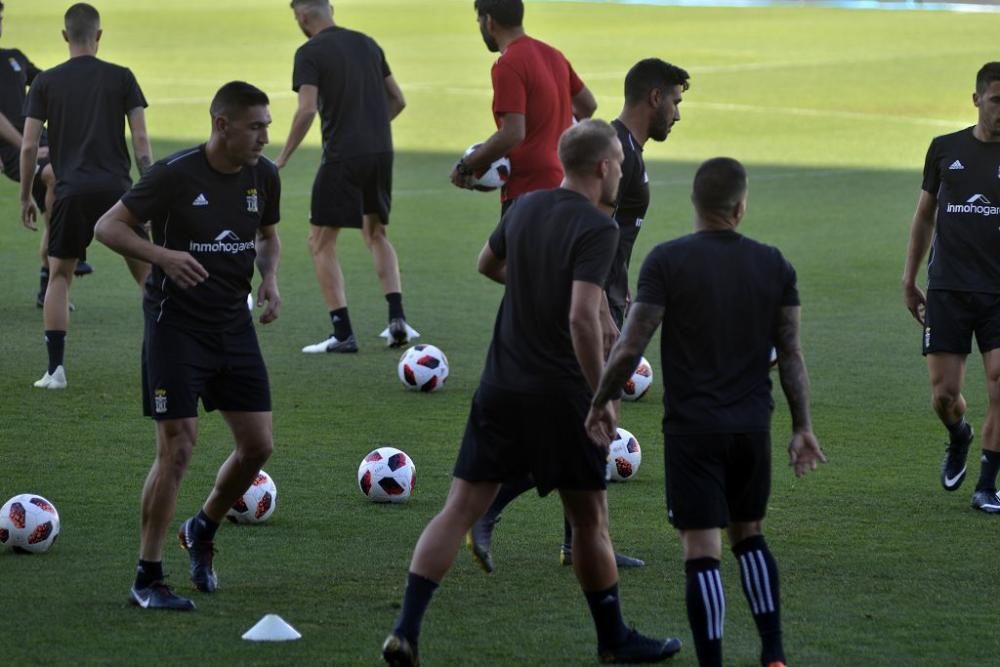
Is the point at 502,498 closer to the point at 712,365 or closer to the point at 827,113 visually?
the point at 712,365

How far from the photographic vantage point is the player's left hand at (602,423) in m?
6.14

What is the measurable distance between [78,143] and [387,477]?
423 cm

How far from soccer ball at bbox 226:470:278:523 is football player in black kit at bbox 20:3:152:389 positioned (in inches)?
146

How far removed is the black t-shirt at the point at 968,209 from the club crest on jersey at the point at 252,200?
3.56 metres

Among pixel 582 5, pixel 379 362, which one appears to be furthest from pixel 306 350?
pixel 582 5

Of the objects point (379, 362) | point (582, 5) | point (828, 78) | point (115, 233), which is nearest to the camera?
point (115, 233)

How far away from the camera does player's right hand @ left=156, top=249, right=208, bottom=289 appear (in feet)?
22.9

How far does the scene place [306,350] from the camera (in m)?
13.5

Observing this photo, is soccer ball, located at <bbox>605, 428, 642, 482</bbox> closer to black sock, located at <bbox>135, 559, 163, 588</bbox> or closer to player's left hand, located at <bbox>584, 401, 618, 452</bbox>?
black sock, located at <bbox>135, 559, 163, 588</bbox>

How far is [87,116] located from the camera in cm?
1197

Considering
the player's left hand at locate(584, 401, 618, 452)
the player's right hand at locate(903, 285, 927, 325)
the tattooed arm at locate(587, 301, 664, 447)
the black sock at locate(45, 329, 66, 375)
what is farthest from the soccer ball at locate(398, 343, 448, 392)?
the tattooed arm at locate(587, 301, 664, 447)

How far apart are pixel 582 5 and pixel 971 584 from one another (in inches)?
2073

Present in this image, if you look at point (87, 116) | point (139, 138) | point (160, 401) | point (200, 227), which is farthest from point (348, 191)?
point (160, 401)

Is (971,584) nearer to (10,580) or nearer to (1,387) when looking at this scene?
(10,580)
